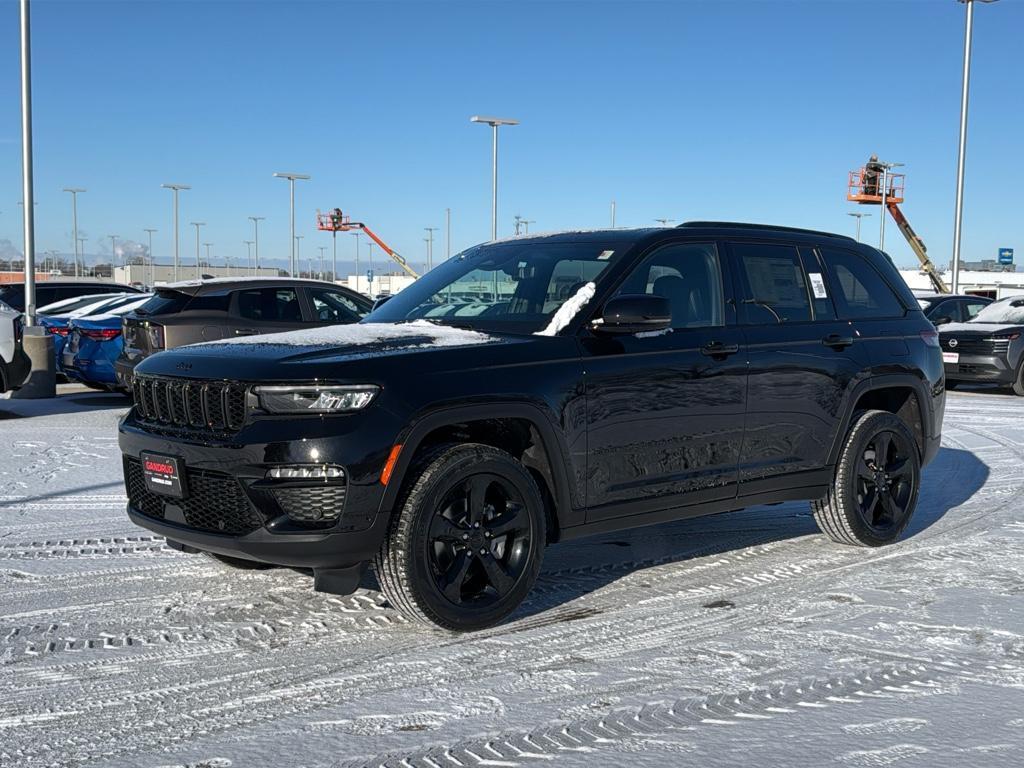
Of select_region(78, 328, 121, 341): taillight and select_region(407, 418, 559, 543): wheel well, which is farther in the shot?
select_region(78, 328, 121, 341): taillight

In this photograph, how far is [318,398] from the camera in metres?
4.38

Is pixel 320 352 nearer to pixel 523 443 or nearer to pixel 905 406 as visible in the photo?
pixel 523 443

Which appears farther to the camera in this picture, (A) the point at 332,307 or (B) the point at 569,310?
(A) the point at 332,307

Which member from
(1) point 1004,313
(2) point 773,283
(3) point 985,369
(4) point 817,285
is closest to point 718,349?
(2) point 773,283

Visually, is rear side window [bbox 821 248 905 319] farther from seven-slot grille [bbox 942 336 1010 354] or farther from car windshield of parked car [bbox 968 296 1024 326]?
car windshield of parked car [bbox 968 296 1024 326]

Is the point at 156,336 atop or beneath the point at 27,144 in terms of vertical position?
beneath

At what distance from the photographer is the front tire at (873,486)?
6387 millimetres

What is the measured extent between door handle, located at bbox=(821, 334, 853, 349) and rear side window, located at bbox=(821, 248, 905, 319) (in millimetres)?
198

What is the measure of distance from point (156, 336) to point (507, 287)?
6.54 meters

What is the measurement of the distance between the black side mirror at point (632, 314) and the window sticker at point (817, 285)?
1.58m

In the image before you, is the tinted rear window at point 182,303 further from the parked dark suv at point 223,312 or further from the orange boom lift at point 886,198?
the orange boom lift at point 886,198

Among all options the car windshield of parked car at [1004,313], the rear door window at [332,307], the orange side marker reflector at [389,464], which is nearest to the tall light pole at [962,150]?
the car windshield of parked car at [1004,313]

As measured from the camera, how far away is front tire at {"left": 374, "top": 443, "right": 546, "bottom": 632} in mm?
4512

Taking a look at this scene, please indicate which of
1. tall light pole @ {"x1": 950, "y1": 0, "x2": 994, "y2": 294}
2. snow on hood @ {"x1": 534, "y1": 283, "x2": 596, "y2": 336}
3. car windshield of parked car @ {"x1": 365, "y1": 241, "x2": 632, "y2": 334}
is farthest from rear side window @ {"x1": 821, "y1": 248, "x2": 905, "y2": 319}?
tall light pole @ {"x1": 950, "y1": 0, "x2": 994, "y2": 294}
